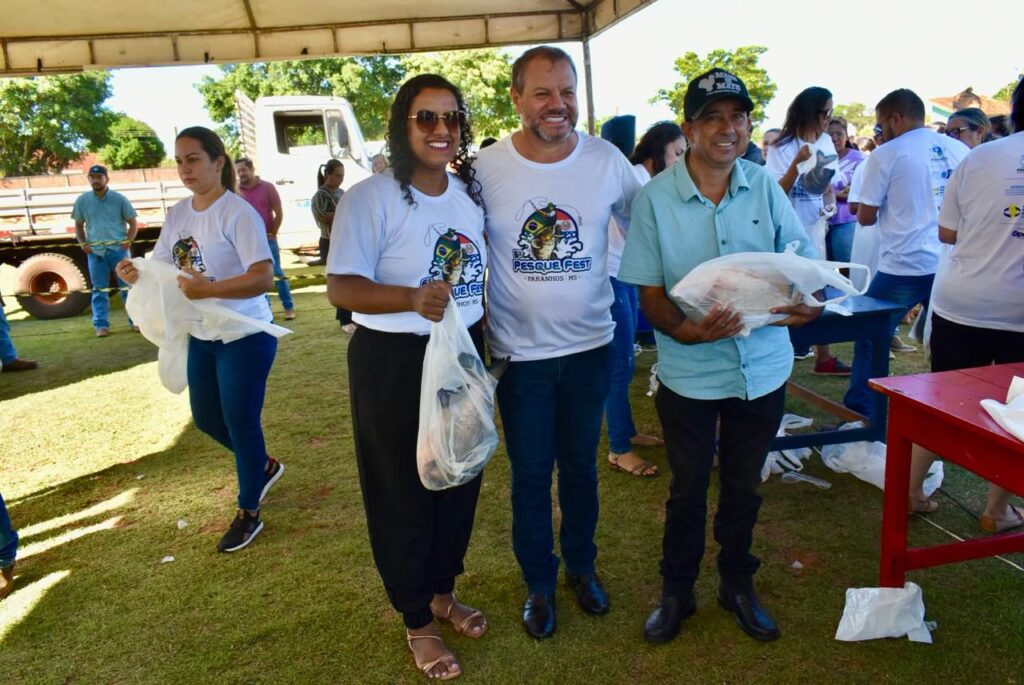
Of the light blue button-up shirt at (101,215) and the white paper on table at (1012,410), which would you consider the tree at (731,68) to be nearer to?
the light blue button-up shirt at (101,215)

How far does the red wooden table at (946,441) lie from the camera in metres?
1.86

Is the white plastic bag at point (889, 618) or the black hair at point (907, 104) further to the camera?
the black hair at point (907, 104)

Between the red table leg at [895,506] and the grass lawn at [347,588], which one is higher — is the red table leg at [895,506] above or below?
above

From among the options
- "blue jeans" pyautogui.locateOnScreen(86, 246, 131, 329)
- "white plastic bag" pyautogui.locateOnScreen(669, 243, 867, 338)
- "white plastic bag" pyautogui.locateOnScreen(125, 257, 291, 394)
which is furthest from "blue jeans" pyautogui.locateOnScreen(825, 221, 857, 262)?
"blue jeans" pyautogui.locateOnScreen(86, 246, 131, 329)

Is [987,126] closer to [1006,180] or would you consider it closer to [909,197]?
[909,197]

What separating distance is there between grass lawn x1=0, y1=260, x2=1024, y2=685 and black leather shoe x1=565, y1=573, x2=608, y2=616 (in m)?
0.04

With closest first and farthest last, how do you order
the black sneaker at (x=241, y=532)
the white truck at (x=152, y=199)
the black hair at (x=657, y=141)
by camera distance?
the black sneaker at (x=241, y=532)
the black hair at (x=657, y=141)
the white truck at (x=152, y=199)

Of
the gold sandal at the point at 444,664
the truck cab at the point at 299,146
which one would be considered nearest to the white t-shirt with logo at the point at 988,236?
the gold sandal at the point at 444,664

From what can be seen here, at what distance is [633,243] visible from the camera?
87.9 inches

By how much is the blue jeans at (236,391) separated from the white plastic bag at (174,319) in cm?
6

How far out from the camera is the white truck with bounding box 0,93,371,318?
32.3ft

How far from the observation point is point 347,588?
9.52 ft

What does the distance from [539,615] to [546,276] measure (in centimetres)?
121

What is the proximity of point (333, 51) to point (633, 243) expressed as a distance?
4.14 m
